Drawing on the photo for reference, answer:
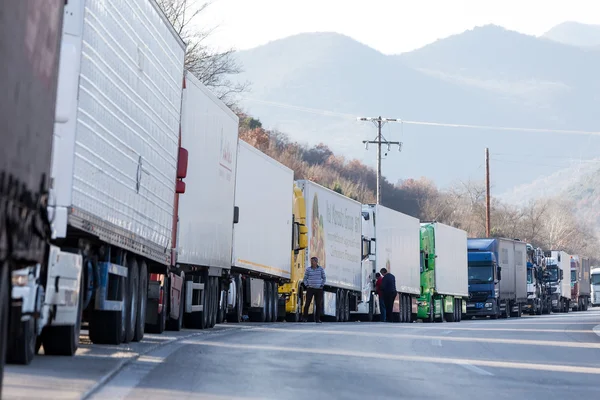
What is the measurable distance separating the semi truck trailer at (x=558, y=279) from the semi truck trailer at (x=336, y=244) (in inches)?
1268

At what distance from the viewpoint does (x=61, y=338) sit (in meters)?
12.9

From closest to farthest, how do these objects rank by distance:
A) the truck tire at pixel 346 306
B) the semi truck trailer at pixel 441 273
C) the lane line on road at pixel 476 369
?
the lane line on road at pixel 476 369
the truck tire at pixel 346 306
the semi truck trailer at pixel 441 273

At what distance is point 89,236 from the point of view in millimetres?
13070

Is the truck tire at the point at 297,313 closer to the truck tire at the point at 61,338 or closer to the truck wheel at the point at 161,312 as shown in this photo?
the truck wheel at the point at 161,312

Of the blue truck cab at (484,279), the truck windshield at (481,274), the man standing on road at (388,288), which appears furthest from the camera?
the truck windshield at (481,274)

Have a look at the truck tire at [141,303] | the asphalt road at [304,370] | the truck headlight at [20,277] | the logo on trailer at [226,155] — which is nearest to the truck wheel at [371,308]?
the logo on trailer at [226,155]

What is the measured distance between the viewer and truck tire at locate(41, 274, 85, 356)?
12836 millimetres

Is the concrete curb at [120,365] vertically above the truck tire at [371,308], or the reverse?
the truck tire at [371,308]

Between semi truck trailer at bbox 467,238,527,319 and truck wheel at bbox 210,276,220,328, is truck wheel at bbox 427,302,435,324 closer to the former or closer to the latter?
semi truck trailer at bbox 467,238,527,319

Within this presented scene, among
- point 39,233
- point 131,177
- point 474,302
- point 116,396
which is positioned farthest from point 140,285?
point 474,302

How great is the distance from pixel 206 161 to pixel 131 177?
6.34m

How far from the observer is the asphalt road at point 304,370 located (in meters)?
10.7

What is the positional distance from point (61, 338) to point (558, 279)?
201 feet

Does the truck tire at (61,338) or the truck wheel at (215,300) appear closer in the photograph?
the truck tire at (61,338)
